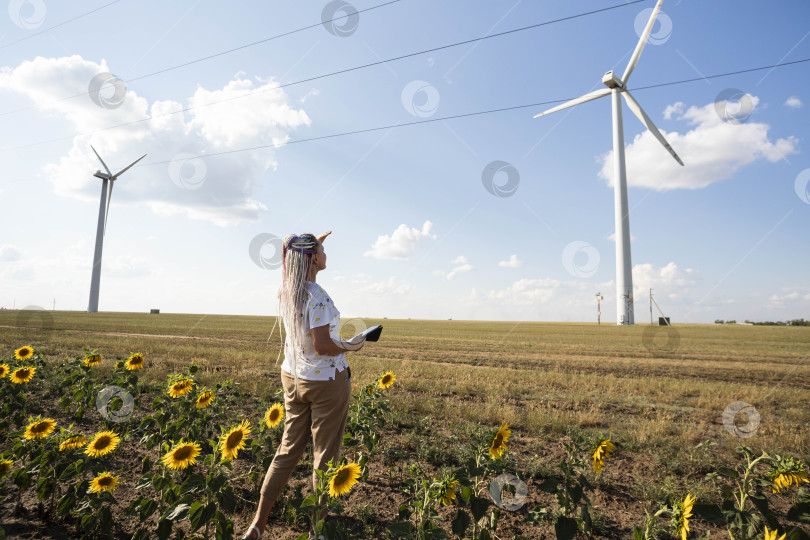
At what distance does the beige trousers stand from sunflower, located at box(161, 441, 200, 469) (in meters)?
0.56

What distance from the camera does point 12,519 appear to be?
343cm

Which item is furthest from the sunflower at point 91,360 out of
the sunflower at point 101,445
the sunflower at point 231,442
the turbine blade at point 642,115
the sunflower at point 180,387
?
the turbine blade at point 642,115

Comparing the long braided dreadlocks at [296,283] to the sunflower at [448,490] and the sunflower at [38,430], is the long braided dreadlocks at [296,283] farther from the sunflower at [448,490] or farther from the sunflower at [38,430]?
the sunflower at [38,430]

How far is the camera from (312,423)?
2.99 meters

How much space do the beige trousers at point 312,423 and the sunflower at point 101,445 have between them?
1.49 meters

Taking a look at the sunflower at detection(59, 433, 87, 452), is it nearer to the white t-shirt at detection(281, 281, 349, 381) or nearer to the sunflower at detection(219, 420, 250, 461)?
the sunflower at detection(219, 420, 250, 461)

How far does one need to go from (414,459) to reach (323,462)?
7.51 feet

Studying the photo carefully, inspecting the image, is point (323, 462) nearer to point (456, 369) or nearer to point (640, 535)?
point (640, 535)

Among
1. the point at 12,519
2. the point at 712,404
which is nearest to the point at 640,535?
the point at 12,519

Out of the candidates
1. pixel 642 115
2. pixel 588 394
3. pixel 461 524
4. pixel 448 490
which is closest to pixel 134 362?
pixel 448 490

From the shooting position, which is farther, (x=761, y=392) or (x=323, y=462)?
(x=761, y=392)

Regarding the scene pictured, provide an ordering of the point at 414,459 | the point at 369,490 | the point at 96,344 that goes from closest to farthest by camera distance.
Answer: the point at 369,490
the point at 414,459
the point at 96,344

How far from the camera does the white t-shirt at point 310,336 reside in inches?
114

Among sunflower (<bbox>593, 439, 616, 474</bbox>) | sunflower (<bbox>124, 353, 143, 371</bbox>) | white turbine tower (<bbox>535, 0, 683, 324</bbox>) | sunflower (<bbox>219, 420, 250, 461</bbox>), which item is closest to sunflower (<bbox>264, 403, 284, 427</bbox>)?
sunflower (<bbox>219, 420, 250, 461</bbox>)
